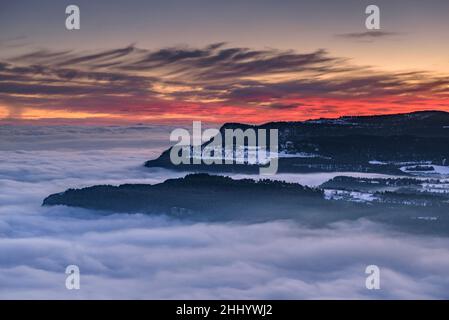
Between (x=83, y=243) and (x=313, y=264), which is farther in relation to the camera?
(x=83, y=243)

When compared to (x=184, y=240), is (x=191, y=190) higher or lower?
higher

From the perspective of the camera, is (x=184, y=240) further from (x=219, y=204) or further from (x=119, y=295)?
(x=119, y=295)

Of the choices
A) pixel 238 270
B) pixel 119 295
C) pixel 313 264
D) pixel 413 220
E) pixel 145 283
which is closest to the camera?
pixel 119 295

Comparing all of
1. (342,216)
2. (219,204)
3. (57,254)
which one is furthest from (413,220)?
(57,254)

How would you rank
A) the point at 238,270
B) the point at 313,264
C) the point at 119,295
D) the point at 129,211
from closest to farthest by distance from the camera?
1. the point at 119,295
2. the point at 238,270
3. the point at 313,264
4. the point at 129,211

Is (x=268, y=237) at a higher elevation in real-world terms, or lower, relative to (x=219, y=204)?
lower

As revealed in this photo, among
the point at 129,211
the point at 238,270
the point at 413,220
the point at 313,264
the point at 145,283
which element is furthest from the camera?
the point at 129,211

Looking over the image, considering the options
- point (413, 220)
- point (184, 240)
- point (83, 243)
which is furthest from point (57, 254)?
point (413, 220)

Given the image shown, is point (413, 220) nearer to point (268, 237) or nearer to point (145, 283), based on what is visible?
point (268, 237)

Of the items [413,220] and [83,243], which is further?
[83,243]
